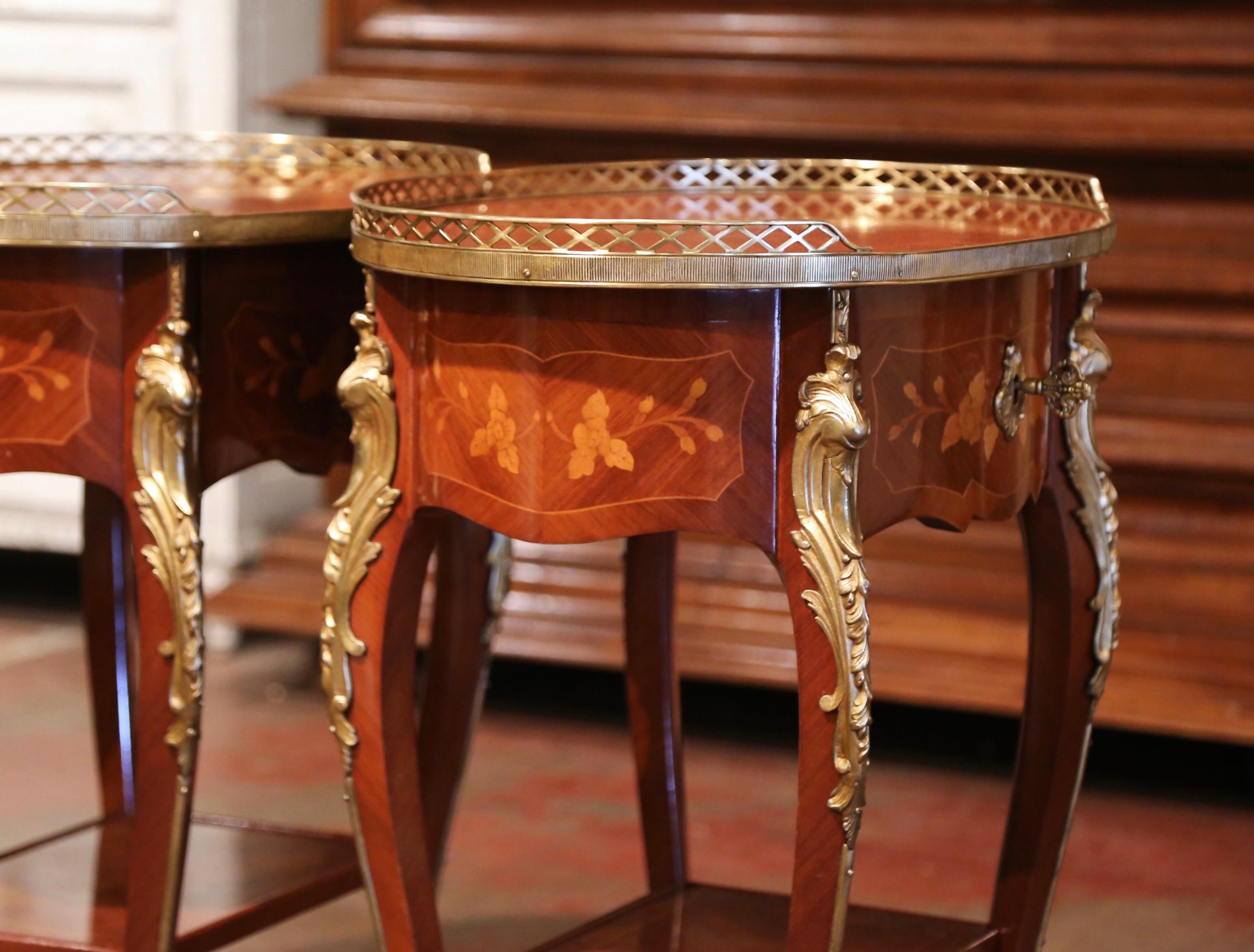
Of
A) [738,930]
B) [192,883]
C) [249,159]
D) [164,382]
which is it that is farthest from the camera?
[249,159]

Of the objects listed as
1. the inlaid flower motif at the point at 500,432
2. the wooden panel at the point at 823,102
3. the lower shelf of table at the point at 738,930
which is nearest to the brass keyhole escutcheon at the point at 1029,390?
the inlaid flower motif at the point at 500,432

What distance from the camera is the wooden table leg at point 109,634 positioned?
72.9 inches

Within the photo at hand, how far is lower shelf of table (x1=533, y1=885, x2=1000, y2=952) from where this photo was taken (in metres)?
1.48

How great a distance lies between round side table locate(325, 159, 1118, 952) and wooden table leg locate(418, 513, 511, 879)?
349 millimetres

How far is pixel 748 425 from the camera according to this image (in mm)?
1100

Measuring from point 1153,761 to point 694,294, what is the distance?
5.06 ft

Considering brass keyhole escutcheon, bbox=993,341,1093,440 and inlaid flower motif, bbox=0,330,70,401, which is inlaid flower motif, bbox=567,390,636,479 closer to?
brass keyhole escutcheon, bbox=993,341,1093,440

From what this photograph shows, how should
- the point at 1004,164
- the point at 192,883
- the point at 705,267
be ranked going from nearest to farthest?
the point at 705,267 < the point at 192,883 < the point at 1004,164

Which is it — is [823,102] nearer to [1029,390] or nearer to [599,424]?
[1029,390]

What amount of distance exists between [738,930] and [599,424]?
0.62m

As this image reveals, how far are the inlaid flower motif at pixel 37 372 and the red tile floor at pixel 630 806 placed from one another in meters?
0.71

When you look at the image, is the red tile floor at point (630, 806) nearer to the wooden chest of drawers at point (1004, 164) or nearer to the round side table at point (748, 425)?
the wooden chest of drawers at point (1004, 164)

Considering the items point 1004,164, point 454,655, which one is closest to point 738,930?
point 454,655

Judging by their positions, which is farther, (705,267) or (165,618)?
(165,618)
